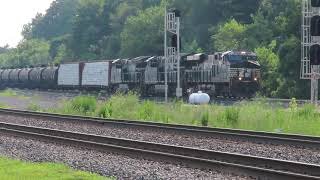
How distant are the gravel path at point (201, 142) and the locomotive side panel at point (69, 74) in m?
34.2

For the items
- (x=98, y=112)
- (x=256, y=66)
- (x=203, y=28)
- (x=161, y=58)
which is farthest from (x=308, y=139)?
(x=203, y=28)

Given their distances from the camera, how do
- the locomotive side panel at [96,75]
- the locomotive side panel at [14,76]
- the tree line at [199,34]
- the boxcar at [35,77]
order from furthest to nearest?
the locomotive side panel at [14,76], the boxcar at [35,77], the locomotive side panel at [96,75], the tree line at [199,34]

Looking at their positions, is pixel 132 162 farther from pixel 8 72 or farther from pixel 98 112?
pixel 8 72

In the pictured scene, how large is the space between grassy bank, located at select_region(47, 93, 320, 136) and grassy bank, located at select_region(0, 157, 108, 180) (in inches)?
372

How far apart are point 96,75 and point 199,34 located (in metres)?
33.8

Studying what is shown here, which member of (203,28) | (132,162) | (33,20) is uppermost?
(33,20)

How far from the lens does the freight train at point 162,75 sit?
3791cm

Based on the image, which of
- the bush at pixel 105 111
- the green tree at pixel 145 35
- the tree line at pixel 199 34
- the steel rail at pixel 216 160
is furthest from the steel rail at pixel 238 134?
the green tree at pixel 145 35

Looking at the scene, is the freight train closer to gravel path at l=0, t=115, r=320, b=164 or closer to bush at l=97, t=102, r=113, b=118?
bush at l=97, t=102, r=113, b=118

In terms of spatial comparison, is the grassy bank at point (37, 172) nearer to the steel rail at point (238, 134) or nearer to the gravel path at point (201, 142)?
the gravel path at point (201, 142)

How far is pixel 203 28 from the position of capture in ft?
281

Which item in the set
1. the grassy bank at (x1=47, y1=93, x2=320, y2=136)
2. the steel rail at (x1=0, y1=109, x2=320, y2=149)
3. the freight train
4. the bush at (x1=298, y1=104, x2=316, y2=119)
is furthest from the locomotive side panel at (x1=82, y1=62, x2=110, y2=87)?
the bush at (x1=298, y1=104, x2=316, y2=119)

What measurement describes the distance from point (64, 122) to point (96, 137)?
7514 millimetres

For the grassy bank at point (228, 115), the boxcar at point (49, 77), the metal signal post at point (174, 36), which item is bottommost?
the grassy bank at point (228, 115)
